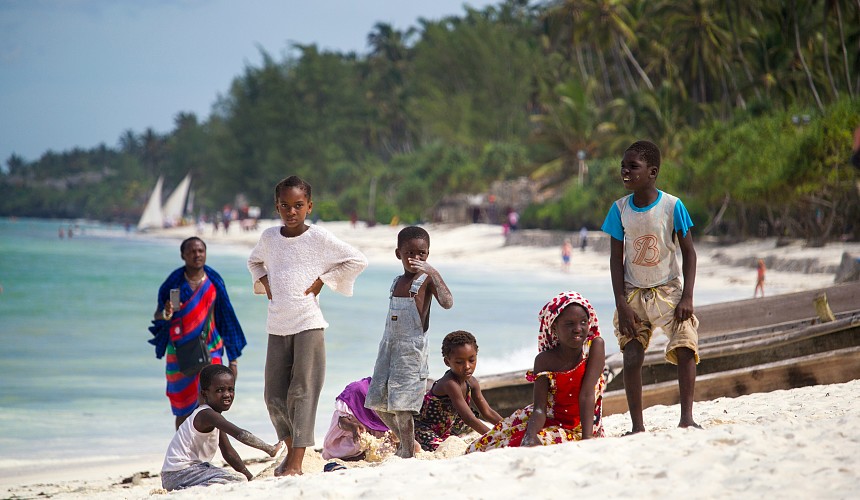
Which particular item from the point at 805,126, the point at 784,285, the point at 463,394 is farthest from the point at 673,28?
the point at 463,394

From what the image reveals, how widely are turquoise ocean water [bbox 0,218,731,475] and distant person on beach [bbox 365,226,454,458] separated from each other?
338 centimetres

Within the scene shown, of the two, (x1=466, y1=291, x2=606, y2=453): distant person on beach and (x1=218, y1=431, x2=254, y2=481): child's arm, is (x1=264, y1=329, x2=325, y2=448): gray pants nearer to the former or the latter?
(x1=218, y1=431, x2=254, y2=481): child's arm

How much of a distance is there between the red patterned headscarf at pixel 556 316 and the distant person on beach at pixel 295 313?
0.95 m

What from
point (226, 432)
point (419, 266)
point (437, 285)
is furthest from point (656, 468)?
point (226, 432)

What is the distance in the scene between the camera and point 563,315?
418 centimetres

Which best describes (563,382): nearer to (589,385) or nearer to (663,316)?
(589,385)

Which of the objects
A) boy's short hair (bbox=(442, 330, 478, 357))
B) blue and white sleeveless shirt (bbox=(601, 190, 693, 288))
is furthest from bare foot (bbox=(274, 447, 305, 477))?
blue and white sleeveless shirt (bbox=(601, 190, 693, 288))

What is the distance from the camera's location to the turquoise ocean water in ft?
29.2

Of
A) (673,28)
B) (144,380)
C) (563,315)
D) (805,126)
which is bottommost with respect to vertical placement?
(144,380)

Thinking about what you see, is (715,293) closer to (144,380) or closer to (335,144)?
(144,380)

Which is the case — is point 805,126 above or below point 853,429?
above

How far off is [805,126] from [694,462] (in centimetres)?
2431

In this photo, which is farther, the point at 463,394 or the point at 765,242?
the point at 765,242

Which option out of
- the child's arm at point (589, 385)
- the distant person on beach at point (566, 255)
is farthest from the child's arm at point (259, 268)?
the distant person on beach at point (566, 255)
